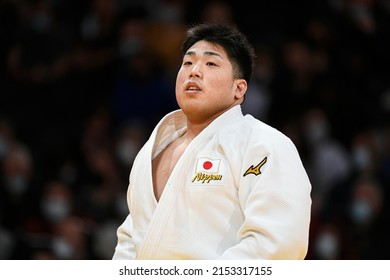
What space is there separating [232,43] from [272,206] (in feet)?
3.05

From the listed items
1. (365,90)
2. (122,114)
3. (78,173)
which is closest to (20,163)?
(78,173)

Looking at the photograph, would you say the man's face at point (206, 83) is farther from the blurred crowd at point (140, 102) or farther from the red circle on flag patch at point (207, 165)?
the blurred crowd at point (140, 102)

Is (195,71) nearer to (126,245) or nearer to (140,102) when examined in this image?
(126,245)

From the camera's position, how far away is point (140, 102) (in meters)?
9.01

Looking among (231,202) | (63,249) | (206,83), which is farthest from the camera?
(63,249)

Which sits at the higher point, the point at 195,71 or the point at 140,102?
the point at 195,71

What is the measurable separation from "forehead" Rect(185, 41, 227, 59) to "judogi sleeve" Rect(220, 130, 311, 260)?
0.57 metres

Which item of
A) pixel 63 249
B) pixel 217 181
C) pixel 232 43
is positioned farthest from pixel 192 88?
pixel 63 249

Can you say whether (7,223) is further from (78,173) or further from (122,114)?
(122,114)

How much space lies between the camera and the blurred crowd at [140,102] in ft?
25.7

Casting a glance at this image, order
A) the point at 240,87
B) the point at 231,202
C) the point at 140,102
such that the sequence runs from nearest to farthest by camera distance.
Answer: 1. the point at 231,202
2. the point at 240,87
3. the point at 140,102

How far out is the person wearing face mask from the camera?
12.2 ft

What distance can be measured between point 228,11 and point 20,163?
115 inches

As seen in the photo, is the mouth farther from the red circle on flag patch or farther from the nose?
the red circle on flag patch
